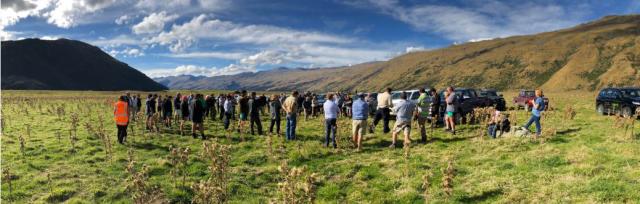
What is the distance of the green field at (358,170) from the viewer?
393 inches

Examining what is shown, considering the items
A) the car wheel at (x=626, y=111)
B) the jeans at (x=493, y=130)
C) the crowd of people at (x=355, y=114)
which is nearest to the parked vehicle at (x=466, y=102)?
the crowd of people at (x=355, y=114)

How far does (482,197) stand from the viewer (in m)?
9.99

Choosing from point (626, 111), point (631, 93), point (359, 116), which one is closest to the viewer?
point (359, 116)

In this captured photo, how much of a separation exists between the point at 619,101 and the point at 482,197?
20.4m

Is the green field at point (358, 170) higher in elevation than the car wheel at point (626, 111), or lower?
lower

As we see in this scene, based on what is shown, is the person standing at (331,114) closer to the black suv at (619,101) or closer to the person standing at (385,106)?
the person standing at (385,106)

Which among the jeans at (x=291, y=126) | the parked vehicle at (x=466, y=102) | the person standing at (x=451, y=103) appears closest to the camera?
the person standing at (x=451, y=103)

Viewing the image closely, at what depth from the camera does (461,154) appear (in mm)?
14625

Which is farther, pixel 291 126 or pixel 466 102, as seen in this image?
pixel 466 102

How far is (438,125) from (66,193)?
16.6 meters

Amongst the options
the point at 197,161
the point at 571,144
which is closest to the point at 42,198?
the point at 197,161

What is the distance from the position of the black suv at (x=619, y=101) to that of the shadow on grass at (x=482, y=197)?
714 inches

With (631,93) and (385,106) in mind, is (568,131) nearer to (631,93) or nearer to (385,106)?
(385,106)

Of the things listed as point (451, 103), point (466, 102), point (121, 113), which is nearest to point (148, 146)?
point (121, 113)
